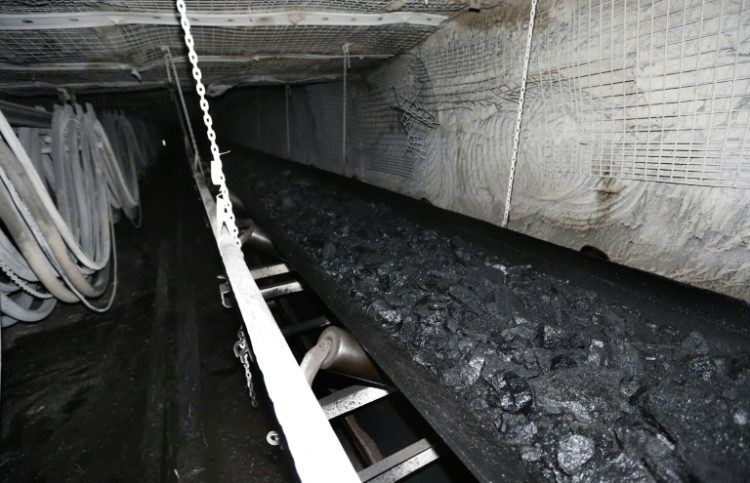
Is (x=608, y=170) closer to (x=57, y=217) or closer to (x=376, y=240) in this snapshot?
(x=376, y=240)

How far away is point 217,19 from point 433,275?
2196 mm

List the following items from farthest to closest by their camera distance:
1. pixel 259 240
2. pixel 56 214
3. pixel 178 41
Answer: pixel 259 240 < pixel 178 41 < pixel 56 214

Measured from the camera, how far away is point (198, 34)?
8.18ft

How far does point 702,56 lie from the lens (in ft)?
4.61

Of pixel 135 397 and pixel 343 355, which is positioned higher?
pixel 343 355

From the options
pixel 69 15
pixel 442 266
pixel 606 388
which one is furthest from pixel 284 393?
pixel 69 15

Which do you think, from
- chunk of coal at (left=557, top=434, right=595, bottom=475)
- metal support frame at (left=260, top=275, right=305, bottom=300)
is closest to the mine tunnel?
chunk of coal at (left=557, top=434, right=595, bottom=475)

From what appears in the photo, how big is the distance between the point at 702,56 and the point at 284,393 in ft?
6.80

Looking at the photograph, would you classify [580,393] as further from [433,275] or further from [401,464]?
[433,275]

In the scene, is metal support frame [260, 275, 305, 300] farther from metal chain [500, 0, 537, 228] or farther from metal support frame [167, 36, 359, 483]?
metal chain [500, 0, 537, 228]

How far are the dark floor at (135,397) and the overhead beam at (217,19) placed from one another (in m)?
2.17

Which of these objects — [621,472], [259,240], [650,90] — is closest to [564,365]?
[621,472]

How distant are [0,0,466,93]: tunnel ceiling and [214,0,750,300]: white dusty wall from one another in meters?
0.52

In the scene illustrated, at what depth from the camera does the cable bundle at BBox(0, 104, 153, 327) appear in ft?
7.25
